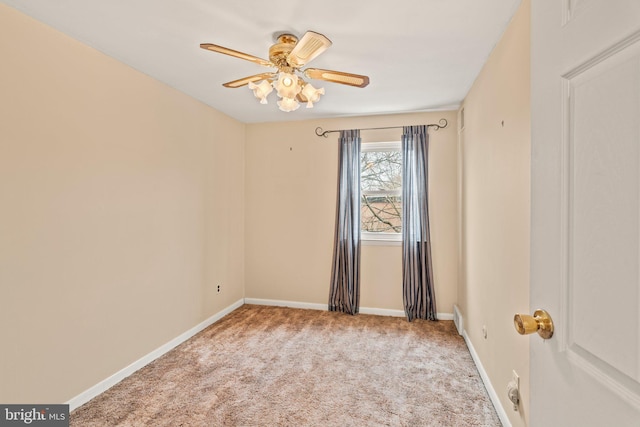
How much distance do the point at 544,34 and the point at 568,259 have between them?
0.56 meters

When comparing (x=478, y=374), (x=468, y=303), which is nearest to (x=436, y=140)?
(x=468, y=303)

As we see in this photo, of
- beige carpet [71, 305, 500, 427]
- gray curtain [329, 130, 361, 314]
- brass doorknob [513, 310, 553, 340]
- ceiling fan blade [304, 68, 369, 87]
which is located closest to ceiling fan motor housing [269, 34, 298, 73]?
ceiling fan blade [304, 68, 369, 87]

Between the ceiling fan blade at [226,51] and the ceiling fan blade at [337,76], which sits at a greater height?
the ceiling fan blade at [226,51]

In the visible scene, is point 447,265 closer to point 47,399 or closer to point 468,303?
point 468,303

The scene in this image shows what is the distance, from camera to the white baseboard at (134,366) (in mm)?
2172

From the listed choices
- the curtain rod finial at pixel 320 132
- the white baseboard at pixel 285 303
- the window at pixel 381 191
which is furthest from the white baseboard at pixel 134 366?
the curtain rod finial at pixel 320 132

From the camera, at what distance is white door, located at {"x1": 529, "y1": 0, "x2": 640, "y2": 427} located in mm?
543

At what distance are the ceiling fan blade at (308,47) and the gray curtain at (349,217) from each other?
2.06 m

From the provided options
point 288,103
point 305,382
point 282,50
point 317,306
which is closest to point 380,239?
point 317,306

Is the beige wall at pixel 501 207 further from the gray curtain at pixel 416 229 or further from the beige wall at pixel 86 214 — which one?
the beige wall at pixel 86 214

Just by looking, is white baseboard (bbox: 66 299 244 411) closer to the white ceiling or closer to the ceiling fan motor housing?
the white ceiling

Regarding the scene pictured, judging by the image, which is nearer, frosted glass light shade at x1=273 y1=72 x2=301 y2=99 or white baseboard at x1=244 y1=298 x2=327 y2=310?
frosted glass light shade at x1=273 y1=72 x2=301 y2=99

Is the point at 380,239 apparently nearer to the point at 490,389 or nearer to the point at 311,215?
the point at 311,215

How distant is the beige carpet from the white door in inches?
61.4
